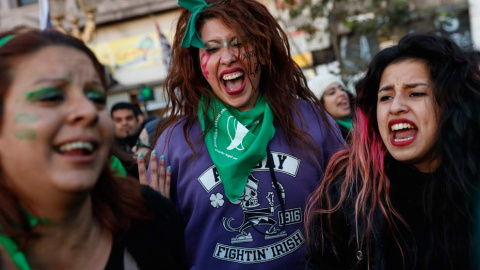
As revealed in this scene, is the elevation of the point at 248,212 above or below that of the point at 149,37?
below

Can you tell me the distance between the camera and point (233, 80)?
2.79m

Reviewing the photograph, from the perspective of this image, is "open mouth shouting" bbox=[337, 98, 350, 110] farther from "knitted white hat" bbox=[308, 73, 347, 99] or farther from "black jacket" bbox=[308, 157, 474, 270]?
"black jacket" bbox=[308, 157, 474, 270]

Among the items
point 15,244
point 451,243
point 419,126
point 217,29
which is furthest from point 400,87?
point 15,244

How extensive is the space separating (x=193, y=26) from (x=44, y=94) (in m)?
1.53

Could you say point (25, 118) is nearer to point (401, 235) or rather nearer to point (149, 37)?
point (401, 235)

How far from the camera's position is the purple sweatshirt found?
8.17 ft

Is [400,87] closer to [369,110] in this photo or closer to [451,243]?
[369,110]

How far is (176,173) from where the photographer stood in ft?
8.77

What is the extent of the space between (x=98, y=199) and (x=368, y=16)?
11887 millimetres

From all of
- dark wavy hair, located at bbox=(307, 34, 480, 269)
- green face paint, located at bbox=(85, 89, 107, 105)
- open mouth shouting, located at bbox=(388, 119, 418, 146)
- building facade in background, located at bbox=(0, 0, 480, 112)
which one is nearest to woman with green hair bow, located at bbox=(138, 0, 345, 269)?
dark wavy hair, located at bbox=(307, 34, 480, 269)

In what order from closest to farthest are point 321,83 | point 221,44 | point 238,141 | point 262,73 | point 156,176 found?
point 156,176, point 238,141, point 221,44, point 262,73, point 321,83

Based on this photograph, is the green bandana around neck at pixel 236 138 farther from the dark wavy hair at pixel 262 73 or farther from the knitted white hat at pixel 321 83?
the knitted white hat at pixel 321 83

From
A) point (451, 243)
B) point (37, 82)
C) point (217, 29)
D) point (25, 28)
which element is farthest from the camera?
point (217, 29)

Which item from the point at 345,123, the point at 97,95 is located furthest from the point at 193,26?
the point at 345,123
